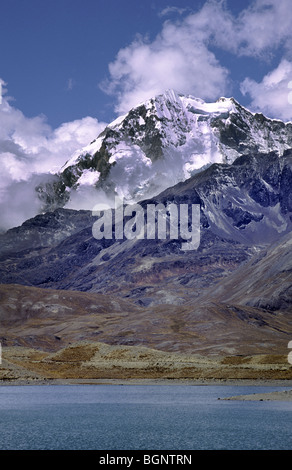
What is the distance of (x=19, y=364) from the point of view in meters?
137

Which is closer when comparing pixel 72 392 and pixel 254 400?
pixel 254 400

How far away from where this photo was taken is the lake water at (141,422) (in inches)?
2124

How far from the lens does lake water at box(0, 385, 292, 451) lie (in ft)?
177

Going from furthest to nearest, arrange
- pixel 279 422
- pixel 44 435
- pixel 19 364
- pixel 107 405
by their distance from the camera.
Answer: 1. pixel 19 364
2. pixel 107 405
3. pixel 279 422
4. pixel 44 435

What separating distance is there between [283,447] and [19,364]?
93.1 metres

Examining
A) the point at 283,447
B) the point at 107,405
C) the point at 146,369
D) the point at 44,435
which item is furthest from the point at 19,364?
the point at 283,447

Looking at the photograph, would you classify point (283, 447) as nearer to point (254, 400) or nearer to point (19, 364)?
point (254, 400)

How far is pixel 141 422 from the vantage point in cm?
6681

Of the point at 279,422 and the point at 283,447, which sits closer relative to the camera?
the point at 283,447

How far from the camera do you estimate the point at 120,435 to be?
191ft
